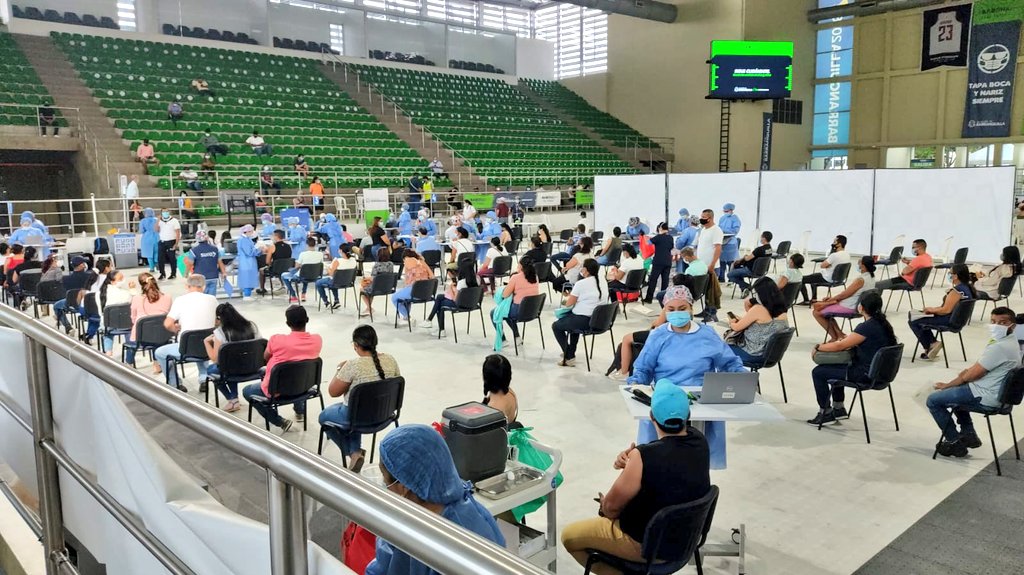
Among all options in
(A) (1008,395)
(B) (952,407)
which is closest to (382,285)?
(B) (952,407)

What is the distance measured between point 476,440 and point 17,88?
2288cm

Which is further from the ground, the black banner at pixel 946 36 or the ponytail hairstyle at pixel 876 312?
the black banner at pixel 946 36

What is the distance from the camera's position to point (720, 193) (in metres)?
18.7

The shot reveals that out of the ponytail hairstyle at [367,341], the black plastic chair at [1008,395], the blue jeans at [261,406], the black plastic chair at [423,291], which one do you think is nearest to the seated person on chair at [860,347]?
the black plastic chair at [1008,395]

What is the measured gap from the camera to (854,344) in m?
5.95

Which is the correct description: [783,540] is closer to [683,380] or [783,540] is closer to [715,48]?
[683,380]

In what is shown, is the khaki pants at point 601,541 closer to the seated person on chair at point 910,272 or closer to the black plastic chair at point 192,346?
the black plastic chair at point 192,346

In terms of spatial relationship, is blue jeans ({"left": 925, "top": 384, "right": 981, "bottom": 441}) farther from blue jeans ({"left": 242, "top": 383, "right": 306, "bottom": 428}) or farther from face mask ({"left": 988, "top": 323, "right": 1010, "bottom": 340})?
blue jeans ({"left": 242, "top": 383, "right": 306, "bottom": 428})

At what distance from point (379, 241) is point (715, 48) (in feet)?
54.7

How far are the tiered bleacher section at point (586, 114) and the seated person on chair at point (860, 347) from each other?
27.1 meters

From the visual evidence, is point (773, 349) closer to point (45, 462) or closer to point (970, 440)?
point (970, 440)

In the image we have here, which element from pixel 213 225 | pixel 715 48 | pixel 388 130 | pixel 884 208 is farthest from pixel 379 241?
pixel 715 48

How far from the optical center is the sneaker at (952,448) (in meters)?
5.46

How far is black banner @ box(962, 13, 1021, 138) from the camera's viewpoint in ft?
81.4
